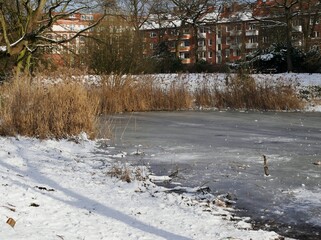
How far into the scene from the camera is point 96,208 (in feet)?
16.1

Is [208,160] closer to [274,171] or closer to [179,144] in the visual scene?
[274,171]

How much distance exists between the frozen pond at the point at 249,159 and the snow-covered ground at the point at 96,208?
45cm

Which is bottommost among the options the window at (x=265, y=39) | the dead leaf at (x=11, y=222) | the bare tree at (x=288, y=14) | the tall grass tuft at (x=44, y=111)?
the dead leaf at (x=11, y=222)

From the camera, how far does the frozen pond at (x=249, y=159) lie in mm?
5117

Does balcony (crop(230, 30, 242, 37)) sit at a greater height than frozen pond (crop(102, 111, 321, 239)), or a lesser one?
greater

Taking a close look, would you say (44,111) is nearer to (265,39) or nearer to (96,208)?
(96,208)

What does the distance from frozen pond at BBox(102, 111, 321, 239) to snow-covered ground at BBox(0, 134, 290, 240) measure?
1.47 feet

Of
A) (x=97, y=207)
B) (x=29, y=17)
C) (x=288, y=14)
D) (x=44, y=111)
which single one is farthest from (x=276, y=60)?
(x=97, y=207)

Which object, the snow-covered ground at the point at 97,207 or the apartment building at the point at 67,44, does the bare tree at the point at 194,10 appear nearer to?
the apartment building at the point at 67,44

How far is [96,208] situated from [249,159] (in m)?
3.68

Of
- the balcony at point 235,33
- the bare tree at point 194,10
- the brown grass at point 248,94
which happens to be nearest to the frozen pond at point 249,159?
the brown grass at point 248,94

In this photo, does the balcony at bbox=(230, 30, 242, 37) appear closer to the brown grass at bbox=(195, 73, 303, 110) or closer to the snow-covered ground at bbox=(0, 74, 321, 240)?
the brown grass at bbox=(195, 73, 303, 110)

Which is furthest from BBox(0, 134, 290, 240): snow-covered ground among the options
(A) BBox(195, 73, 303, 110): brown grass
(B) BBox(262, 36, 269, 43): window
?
(B) BBox(262, 36, 269, 43): window

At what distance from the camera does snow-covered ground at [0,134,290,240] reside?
13.5 feet
